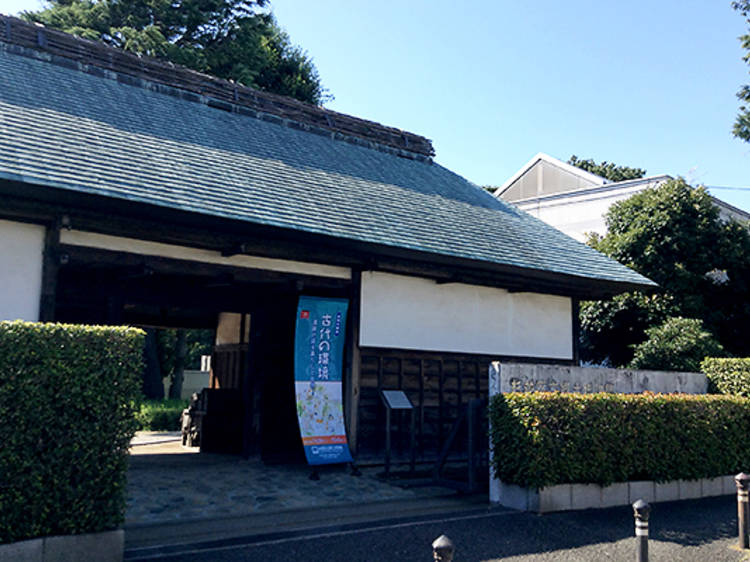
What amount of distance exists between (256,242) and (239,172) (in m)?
1.76

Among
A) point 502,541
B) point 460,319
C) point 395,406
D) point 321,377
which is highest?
point 460,319

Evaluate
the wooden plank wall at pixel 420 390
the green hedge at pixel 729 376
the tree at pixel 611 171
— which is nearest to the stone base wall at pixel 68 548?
the wooden plank wall at pixel 420 390

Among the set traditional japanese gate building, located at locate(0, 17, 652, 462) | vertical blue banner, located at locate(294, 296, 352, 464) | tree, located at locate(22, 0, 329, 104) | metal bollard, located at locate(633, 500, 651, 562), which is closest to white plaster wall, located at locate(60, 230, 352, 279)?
traditional japanese gate building, located at locate(0, 17, 652, 462)

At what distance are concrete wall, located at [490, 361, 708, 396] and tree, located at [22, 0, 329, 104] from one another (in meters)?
18.8

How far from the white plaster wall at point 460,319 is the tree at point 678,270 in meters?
5.79

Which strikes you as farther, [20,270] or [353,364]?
[353,364]

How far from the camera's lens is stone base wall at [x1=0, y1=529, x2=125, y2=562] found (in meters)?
5.33

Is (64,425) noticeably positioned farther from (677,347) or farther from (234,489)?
(677,347)

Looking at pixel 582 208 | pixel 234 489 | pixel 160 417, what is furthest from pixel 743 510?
pixel 582 208

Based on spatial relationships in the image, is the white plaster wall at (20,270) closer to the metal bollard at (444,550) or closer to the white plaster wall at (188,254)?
the white plaster wall at (188,254)

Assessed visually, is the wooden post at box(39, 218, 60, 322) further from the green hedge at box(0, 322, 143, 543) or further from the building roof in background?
the green hedge at box(0, 322, 143, 543)

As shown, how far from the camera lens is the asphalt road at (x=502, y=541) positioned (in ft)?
21.2

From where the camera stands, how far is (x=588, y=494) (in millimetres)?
8812

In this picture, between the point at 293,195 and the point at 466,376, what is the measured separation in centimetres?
473
